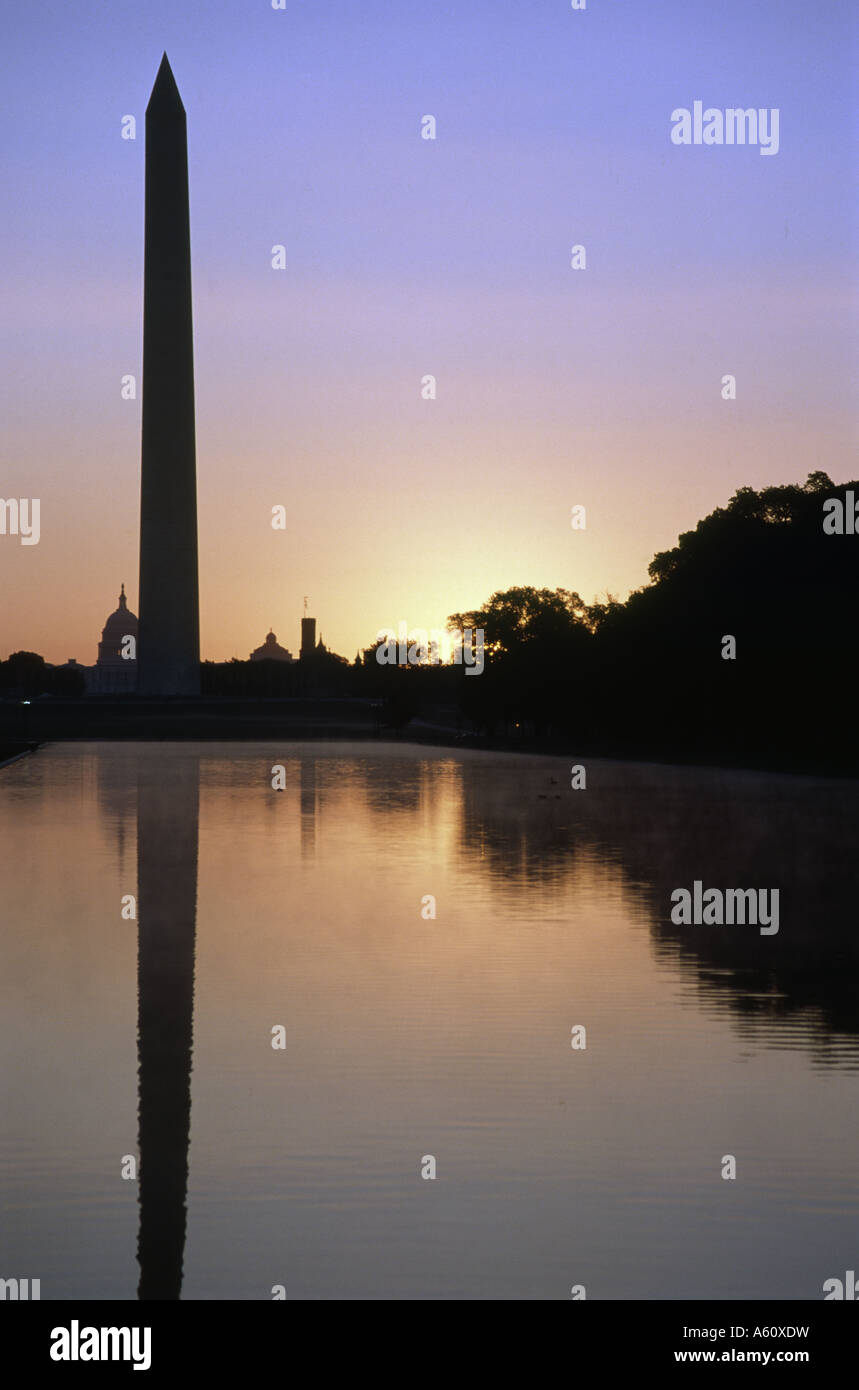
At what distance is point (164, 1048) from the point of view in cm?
1016

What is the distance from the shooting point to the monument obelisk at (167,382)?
85.1m

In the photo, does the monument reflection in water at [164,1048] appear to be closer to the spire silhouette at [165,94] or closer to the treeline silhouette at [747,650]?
the treeline silhouette at [747,650]

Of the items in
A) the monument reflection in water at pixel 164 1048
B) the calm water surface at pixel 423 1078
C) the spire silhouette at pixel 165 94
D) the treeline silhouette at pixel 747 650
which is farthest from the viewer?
the spire silhouette at pixel 165 94

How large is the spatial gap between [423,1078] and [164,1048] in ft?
5.32

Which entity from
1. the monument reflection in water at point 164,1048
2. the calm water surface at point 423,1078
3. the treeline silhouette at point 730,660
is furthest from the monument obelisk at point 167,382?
the calm water surface at point 423,1078

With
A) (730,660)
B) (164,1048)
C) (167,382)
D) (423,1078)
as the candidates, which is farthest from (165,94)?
(423,1078)

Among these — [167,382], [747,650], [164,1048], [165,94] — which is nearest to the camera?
[164,1048]

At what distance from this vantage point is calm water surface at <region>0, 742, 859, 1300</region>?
6.50m

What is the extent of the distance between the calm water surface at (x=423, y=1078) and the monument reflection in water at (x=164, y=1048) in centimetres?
2

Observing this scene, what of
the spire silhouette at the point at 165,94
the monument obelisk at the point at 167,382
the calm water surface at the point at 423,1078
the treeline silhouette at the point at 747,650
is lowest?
the calm water surface at the point at 423,1078

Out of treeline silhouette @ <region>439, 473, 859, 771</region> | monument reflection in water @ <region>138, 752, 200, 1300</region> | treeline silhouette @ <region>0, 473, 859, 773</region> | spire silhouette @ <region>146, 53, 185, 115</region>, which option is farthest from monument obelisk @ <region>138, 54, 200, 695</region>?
monument reflection in water @ <region>138, 752, 200, 1300</region>

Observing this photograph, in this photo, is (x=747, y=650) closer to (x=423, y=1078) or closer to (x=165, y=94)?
(x=165, y=94)

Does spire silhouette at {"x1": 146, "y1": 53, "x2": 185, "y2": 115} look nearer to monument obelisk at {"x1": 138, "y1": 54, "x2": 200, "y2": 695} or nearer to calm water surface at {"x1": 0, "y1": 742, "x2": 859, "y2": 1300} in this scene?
monument obelisk at {"x1": 138, "y1": 54, "x2": 200, "y2": 695}
